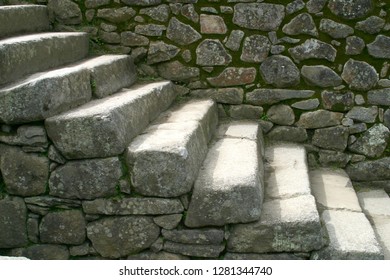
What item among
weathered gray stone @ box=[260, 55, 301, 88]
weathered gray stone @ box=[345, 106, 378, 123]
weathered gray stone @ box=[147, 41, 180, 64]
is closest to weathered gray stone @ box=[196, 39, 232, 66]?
weathered gray stone @ box=[147, 41, 180, 64]

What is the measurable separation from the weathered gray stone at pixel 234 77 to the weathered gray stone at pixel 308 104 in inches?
18.5

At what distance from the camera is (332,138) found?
4.53 metres

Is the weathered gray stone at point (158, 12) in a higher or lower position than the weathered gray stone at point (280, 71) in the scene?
higher

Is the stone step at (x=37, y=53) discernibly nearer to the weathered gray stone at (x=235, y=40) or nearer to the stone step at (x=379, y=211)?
the weathered gray stone at (x=235, y=40)

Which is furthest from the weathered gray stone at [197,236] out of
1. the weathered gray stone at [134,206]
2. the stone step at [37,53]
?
the stone step at [37,53]

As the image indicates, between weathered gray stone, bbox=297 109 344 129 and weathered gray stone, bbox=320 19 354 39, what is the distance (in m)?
0.68

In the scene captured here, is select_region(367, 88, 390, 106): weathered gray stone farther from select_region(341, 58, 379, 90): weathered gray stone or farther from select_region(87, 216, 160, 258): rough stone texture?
select_region(87, 216, 160, 258): rough stone texture

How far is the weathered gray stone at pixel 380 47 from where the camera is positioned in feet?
14.1

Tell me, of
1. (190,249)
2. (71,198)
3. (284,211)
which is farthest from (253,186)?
(71,198)

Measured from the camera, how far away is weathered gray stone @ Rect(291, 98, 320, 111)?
14.7 ft

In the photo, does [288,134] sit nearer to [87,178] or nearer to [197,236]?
[197,236]

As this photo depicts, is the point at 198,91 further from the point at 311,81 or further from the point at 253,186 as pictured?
the point at 253,186

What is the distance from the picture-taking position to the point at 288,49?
14.5 ft

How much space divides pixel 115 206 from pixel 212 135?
4.04 ft
